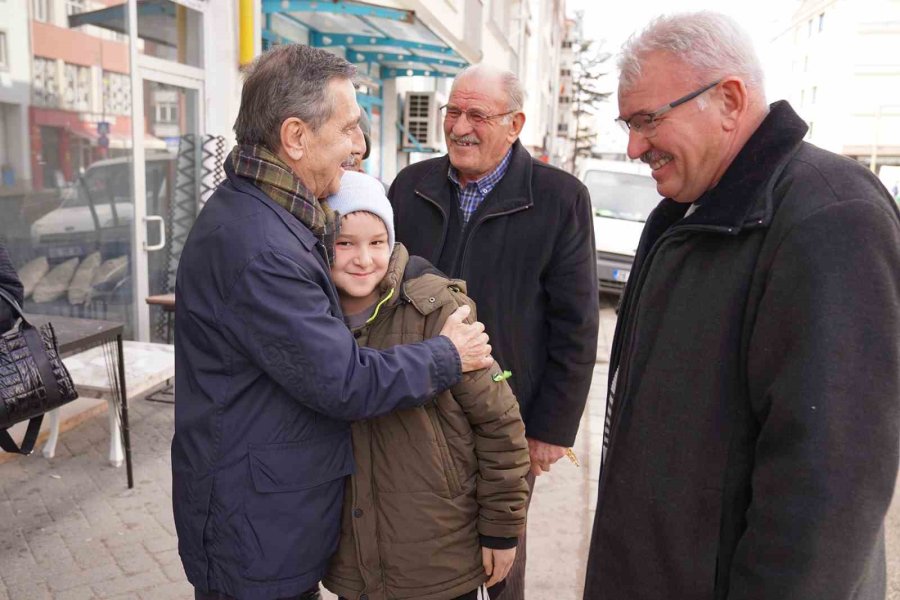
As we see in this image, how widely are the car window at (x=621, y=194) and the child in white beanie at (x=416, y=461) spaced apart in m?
10.1

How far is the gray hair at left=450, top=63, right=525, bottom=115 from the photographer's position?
2586 millimetres

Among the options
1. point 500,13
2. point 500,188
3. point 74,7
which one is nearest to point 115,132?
point 74,7

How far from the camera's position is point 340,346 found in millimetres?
1575

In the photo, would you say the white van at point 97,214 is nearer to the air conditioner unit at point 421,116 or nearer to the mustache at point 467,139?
the mustache at point 467,139

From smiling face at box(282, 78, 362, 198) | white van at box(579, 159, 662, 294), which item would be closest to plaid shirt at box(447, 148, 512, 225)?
smiling face at box(282, 78, 362, 198)

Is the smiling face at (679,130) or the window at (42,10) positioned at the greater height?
the window at (42,10)

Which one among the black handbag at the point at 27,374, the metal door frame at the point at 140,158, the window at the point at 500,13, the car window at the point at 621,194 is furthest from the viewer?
the window at the point at 500,13

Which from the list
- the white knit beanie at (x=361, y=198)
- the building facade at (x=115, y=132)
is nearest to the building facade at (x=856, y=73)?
the building facade at (x=115, y=132)

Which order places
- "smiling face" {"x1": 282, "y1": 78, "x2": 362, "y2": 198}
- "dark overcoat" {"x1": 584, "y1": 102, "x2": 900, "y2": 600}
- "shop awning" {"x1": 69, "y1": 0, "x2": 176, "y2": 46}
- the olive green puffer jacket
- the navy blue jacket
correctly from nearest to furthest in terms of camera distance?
1. "dark overcoat" {"x1": 584, "y1": 102, "x2": 900, "y2": 600}
2. the navy blue jacket
3. "smiling face" {"x1": 282, "y1": 78, "x2": 362, "y2": 198}
4. the olive green puffer jacket
5. "shop awning" {"x1": 69, "y1": 0, "x2": 176, "y2": 46}

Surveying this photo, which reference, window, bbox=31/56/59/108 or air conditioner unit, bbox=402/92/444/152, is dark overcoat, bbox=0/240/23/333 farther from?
air conditioner unit, bbox=402/92/444/152

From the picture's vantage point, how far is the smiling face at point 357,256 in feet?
6.11

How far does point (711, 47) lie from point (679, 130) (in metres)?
0.17

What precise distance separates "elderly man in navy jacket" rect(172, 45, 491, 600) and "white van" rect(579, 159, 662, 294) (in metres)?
9.19

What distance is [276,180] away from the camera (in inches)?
64.6
